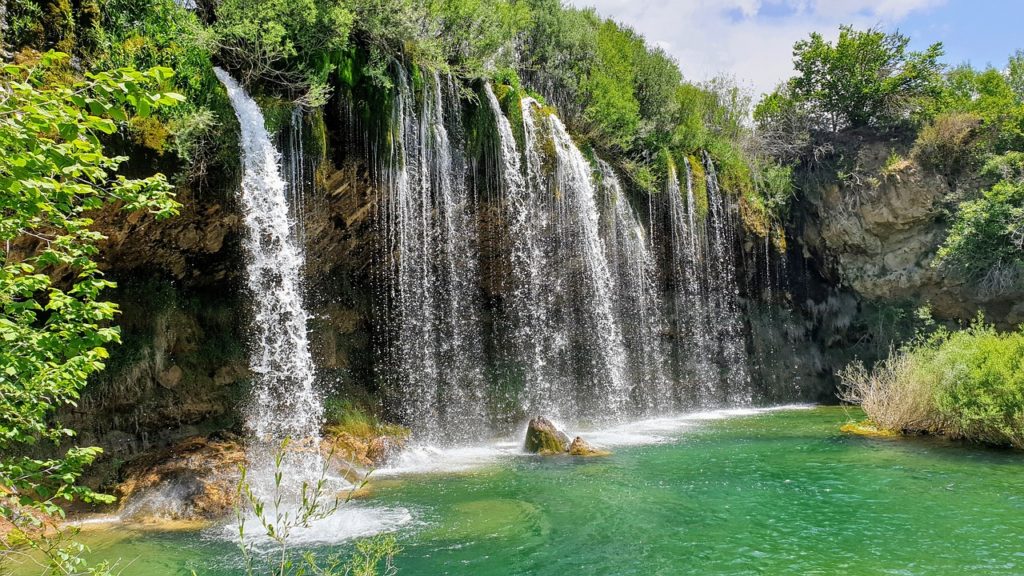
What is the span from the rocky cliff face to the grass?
9.76 m

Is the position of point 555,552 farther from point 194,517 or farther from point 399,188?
Answer: point 399,188

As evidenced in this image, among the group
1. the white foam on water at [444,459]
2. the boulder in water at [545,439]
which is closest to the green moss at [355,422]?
the white foam on water at [444,459]

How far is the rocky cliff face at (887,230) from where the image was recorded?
74.6 feet

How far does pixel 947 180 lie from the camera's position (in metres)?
22.9

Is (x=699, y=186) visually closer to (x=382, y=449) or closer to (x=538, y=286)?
(x=538, y=286)

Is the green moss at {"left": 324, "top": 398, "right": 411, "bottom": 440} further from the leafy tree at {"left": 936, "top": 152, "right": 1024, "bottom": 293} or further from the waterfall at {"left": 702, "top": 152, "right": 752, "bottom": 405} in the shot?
the leafy tree at {"left": 936, "top": 152, "right": 1024, "bottom": 293}

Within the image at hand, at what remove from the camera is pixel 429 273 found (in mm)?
15305

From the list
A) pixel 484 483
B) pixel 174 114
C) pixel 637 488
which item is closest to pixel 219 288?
pixel 174 114

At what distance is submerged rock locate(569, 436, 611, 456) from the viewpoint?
12.6 metres

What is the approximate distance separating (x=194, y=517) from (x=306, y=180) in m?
6.61

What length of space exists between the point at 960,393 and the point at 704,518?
7612 millimetres

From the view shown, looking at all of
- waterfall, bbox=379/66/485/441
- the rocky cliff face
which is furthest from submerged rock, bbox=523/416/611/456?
the rocky cliff face

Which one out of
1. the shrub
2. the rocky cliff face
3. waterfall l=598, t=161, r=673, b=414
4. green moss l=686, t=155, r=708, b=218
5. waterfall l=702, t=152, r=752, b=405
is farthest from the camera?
the rocky cliff face

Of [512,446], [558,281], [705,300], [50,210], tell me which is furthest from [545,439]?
[705,300]
